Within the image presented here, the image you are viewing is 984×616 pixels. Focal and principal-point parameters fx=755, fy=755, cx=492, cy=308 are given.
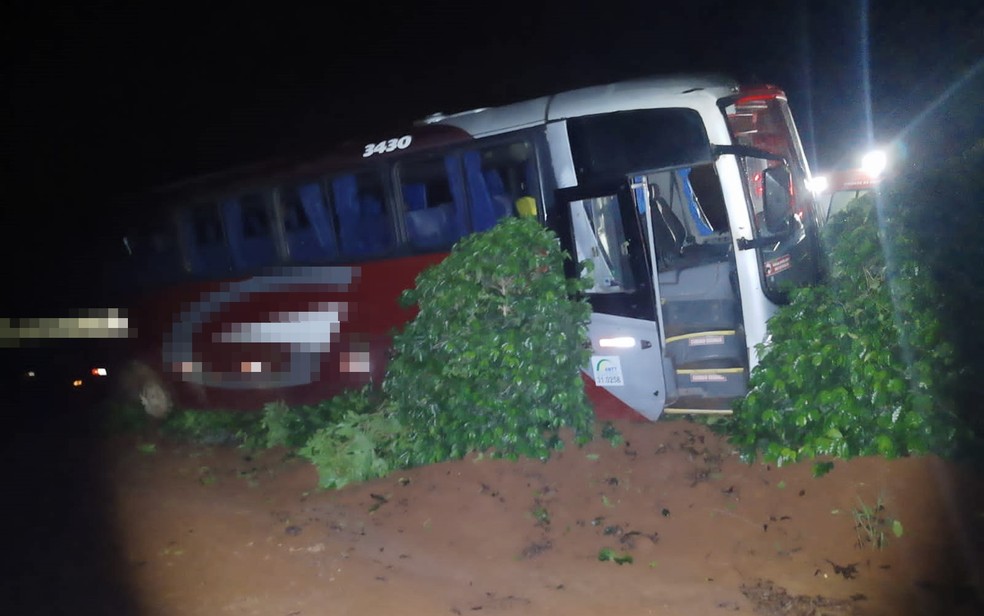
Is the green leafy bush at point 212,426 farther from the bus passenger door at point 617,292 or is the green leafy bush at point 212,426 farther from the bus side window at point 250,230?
the bus passenger door at point 617,292

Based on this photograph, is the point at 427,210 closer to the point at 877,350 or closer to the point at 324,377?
the point at 324,377

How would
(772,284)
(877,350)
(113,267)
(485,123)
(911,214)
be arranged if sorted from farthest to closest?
(113,267) → (485,123) → (772,284) → (911,214) → (877,350)

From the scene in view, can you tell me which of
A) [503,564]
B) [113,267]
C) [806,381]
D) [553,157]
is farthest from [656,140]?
[113,267]

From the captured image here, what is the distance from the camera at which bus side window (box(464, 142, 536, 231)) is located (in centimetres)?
759

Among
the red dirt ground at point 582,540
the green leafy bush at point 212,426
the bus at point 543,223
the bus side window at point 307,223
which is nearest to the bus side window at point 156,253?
the bus at point 543,223

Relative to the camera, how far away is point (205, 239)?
10.2 m

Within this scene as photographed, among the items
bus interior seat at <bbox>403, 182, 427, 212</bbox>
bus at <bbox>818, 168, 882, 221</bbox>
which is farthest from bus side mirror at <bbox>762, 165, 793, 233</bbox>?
bus at <bbox>818, 168, 882, 221</bbox>

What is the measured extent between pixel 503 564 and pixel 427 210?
4241mm

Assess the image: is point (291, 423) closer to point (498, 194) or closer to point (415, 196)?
point (415, 196)

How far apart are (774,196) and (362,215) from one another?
4.47 metres

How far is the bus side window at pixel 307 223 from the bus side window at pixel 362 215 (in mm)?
188

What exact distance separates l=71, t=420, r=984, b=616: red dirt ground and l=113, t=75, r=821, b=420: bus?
1.15 metres

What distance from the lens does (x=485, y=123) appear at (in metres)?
7.89

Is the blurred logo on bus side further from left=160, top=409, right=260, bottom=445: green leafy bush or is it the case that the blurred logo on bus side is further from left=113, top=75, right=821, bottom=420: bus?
left=160, top=409, right=260, bottom=445: green leafy bush
